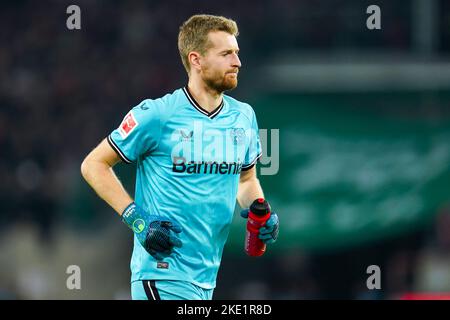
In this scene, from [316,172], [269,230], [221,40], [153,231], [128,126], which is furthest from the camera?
[316,172]

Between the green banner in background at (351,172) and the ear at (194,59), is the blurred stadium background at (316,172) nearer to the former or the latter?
the green banner in background at (351,172)

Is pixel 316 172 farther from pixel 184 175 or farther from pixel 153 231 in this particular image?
pixel 153 231

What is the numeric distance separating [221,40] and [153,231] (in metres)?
1.35

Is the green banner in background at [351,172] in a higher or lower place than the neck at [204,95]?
lower

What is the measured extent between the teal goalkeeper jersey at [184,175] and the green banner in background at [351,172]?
897cm

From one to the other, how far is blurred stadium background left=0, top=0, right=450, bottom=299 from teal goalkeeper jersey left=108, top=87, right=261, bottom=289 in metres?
8.05

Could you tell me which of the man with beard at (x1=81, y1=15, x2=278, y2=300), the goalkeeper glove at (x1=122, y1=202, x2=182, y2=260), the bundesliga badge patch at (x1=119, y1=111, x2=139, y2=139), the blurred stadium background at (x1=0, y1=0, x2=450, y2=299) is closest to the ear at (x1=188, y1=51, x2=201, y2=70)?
the man with beard at (x1=81, y1=15, x2=278, y2=300)

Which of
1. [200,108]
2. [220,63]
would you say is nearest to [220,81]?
[220,63]

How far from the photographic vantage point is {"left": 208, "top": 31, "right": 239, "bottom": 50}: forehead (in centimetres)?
766

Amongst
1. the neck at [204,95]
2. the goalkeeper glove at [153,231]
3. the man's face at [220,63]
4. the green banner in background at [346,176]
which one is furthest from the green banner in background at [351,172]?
the goalkeeper glove at [153,231]

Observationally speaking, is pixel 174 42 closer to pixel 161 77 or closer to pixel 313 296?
pixel 161 77

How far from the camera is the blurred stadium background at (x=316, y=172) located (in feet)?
55.4

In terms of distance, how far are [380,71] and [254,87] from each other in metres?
1.95

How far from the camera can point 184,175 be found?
760cm
